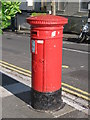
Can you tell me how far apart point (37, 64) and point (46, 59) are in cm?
24

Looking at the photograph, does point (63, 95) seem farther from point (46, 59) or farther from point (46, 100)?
point (46, 59)

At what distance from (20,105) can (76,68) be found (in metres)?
3.90

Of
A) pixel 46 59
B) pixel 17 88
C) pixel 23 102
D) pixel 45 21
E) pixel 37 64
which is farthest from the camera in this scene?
pixel 17 88

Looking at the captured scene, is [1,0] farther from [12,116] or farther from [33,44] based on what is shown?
[12,116]

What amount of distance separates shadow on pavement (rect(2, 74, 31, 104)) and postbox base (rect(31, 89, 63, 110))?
49cm

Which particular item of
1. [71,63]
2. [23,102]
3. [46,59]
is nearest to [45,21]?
[46,59]

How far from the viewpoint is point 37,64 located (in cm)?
518

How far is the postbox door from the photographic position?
508 centimetres

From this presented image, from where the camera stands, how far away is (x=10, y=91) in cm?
652

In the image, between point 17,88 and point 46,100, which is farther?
point 17,88

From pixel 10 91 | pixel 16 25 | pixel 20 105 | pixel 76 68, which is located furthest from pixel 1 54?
pixel 16 25

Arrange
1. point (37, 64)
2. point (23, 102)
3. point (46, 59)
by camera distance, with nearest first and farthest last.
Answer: point (46, 59)
point (37, 64)
point (23, 102)

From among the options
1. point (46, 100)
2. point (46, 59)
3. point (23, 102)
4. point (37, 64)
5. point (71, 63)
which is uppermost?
point (46, 59)

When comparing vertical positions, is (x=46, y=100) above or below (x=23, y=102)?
above
